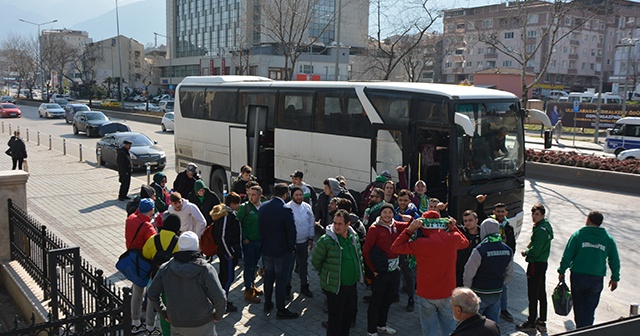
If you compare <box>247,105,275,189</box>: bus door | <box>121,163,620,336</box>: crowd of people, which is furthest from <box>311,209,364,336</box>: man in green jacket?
<box>247,105,275,189</box>: bus door

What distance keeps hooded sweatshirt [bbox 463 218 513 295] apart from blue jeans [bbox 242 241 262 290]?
3261mm

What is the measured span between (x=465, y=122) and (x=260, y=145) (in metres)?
6.41

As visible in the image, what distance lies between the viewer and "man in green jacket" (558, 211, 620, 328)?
6.79m

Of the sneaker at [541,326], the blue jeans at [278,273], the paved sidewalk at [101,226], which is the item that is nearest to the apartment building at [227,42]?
the paved sidewalk at [101,226]

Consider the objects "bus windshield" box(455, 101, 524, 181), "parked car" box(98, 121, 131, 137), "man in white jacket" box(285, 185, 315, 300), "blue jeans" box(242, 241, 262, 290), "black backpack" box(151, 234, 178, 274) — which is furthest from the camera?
"parked car" box(98, 121, 131, 137)

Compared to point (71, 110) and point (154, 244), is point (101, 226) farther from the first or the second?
point (71, 110)

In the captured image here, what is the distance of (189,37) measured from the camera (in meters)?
100

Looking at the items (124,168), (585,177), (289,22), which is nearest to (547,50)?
(289,22)

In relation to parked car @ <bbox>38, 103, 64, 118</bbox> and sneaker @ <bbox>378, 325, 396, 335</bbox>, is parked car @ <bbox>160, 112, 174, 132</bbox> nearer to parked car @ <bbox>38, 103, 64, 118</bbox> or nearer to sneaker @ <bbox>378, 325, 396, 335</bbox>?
parked car @ <bbox>38, 103, 64, 118</bbox>

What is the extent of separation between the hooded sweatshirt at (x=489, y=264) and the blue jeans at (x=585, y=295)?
123 cm

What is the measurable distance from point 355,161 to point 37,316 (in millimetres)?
6417

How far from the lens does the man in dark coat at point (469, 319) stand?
421 centimetres

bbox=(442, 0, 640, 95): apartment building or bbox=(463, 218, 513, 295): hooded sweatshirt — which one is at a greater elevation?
bbox=(442, 0, 640, 95): apartment building

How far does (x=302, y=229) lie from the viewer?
27.0ft
